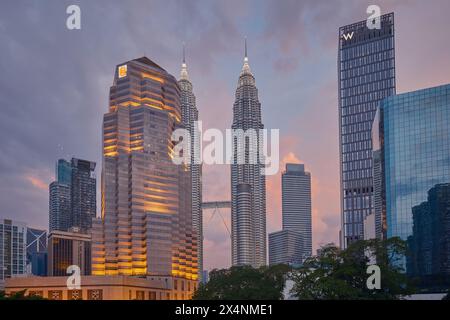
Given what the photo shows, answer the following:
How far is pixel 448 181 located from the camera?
3398 inches

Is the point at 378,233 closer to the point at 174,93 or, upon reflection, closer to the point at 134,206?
the point at 134,206

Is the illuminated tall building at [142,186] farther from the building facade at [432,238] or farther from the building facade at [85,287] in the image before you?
the building facade at [432,238]

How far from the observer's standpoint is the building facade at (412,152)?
88.6 m

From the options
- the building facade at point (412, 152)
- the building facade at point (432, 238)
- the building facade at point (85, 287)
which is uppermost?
the building facade at point (412, 152)

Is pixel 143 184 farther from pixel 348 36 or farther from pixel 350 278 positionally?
pixel 350 278

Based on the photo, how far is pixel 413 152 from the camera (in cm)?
9050

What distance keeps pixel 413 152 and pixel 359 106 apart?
248 ft

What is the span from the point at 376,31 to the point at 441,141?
84.5 m

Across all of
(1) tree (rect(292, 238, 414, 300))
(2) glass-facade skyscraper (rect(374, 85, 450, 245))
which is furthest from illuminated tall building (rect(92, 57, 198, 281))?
(1) tree (rect(292, 238, 414, 300))

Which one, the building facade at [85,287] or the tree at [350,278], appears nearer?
the tree at [350,278]

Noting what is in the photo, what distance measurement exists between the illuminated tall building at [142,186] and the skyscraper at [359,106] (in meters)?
46.4

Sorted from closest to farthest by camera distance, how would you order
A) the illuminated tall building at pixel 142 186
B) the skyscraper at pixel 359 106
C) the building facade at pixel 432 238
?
1. the building facade at pixel 432 238
2. the illuminated tall building at pixel 142 186
3. the skyscraper at pixel 359 106

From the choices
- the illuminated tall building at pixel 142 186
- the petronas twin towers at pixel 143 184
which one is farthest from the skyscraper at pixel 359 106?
the illuminated tall building at pixel 142 186
